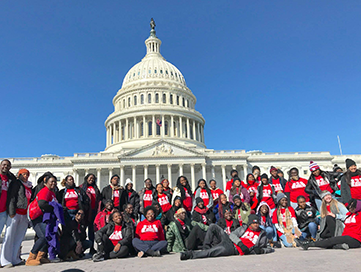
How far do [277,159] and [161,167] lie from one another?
24.3m

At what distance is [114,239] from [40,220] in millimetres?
2438

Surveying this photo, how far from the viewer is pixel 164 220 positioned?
38.4 ft

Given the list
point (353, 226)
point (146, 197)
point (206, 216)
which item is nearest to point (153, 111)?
point (146, 197)

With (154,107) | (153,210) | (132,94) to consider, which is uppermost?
(132,94)

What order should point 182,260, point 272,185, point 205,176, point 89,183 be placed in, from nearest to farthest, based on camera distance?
1. point 182,260
2. point 89,183
3. point 272,185
4. point 205,176

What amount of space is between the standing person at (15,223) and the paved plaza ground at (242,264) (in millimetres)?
547

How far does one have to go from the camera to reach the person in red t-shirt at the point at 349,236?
9336mm

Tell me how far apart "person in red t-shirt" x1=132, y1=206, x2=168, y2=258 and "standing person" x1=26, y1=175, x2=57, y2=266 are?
2.80 metres

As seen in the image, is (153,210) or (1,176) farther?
(153,210)

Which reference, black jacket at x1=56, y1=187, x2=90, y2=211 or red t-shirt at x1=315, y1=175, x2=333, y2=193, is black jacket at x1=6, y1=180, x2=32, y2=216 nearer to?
black jacket at x1=56, y1=187, x2=90, y2=211

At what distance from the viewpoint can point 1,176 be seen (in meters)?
9.14

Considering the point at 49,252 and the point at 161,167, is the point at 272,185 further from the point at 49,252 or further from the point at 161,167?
the point at 161,167

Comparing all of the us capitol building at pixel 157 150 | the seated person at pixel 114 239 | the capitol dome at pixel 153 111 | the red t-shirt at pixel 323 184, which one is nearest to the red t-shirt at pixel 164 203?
the seated person at pixel 114 239

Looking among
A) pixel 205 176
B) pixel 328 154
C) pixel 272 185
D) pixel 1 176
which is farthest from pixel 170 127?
pixel 1 176
